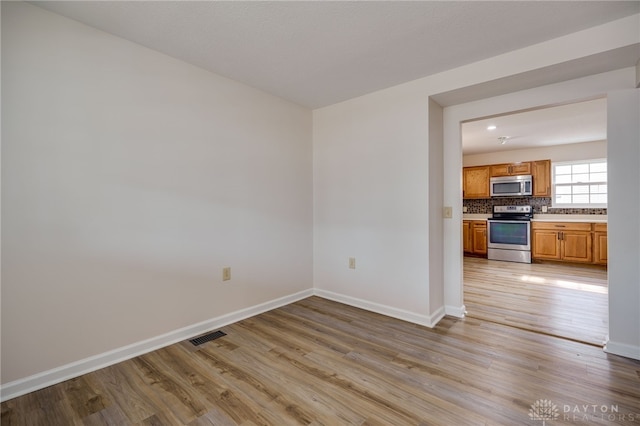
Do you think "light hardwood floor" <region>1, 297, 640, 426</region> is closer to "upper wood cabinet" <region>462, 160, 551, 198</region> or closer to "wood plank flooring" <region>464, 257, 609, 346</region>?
"wood plank flooring" <region>464, 257, 609, 346</region>

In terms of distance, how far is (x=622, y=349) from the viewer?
6.76 ft

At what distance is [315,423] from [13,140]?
7.54 feet

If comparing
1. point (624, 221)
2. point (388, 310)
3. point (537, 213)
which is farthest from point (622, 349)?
point (537, 213)

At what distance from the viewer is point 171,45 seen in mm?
2133

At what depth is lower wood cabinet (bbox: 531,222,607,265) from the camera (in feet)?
16.3

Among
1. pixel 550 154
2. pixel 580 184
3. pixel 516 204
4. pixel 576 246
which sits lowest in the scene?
pixel 576 246

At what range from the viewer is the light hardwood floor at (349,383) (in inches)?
58.7

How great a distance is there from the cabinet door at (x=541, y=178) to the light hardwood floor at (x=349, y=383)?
176 inches

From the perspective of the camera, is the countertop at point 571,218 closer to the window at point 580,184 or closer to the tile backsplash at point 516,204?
the tile backsplash at point 516,204

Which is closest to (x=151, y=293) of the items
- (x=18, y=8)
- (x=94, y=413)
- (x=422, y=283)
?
(x=94, y=413)

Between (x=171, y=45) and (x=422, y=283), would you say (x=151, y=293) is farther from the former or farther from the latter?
(x=422, y=283)

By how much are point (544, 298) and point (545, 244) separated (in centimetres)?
273

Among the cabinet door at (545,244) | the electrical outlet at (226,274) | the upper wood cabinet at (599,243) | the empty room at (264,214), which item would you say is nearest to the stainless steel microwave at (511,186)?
the cabinet door at (545,244)

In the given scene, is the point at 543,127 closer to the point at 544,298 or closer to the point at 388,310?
the point at 544,298
